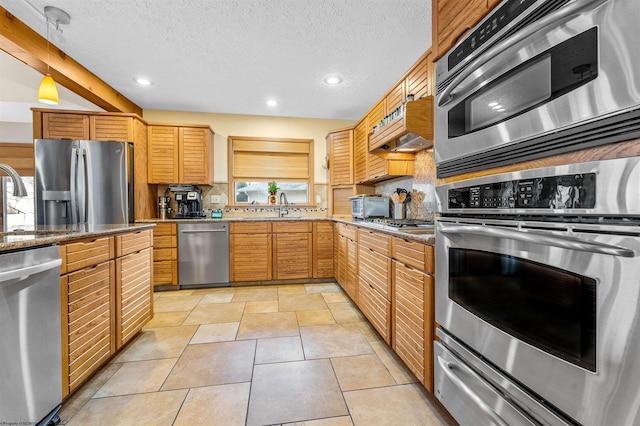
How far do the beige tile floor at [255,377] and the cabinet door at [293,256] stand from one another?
3.35ft

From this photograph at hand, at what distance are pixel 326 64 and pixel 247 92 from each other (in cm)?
Result: 118

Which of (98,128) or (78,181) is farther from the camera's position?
(98,128)

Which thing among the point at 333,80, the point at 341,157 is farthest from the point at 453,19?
the point at 341,157

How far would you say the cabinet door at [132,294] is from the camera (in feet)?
6.39

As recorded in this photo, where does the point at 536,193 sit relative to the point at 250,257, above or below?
above

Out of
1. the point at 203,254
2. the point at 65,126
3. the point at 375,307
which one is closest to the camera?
the point at 375,307

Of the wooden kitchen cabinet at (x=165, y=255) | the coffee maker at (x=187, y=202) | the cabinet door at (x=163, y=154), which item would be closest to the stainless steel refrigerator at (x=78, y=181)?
the cabinet door at (x=163, y=154)

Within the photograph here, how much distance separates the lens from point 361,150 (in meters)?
3.65

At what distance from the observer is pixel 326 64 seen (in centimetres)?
285

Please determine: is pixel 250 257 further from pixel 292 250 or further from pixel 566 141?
pixel 566 141

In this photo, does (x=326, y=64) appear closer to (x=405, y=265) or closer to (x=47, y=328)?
(x=405, y=265)

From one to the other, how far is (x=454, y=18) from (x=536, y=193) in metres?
0.92

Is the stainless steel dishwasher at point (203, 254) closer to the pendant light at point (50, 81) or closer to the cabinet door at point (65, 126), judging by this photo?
the cabinet door at point (65, 126)

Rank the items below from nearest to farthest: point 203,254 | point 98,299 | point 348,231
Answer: point 98,299 → point 348,231 → point 203,254
